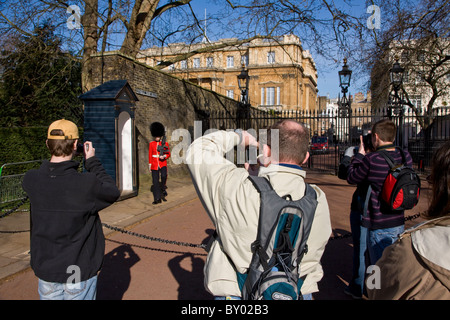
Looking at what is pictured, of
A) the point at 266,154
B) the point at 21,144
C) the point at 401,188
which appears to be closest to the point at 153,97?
the point at 21,144

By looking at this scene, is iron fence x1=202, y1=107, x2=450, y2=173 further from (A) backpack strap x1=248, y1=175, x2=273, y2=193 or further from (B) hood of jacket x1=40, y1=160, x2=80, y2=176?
(B) hood of jacket x1=40, y1=160, x2=80, y2=176

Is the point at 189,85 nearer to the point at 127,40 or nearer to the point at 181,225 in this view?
the point at 127,40

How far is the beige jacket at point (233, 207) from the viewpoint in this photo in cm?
177

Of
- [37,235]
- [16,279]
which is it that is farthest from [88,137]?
[37,235]

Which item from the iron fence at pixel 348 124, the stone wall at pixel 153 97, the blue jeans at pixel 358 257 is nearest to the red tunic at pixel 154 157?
the stone wall at pixel 153 97

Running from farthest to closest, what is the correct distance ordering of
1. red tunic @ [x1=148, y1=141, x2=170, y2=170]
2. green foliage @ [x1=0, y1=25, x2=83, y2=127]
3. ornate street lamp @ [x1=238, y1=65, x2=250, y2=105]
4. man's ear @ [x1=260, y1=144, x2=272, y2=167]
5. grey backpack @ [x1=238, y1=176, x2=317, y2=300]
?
ornate street lamp @ [x1=238, y1=65, x2=250, y2=105] < green foliage @ [x1=0, y1=25, x2=83, y2=127] < red tunic @ [x1=148, y1=141, x2=170, y2=170] < man's ear @ [x1=260, y1=144, x2=272, y2=167] < grey backpack @ [x1=238, y1=176, x2=317, y2=300]

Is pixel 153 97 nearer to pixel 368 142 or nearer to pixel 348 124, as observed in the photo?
pixel 348 124

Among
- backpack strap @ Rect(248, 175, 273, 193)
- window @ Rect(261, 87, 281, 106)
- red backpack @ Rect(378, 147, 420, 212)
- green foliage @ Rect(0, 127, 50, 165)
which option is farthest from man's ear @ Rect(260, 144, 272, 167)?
window @ Rect(261, 87, 281, 106)

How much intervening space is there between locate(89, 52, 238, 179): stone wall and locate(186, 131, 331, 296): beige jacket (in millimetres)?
10065

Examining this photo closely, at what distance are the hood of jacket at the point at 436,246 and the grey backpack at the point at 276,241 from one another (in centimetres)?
51

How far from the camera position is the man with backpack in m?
3.53

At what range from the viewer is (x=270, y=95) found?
55.8m
